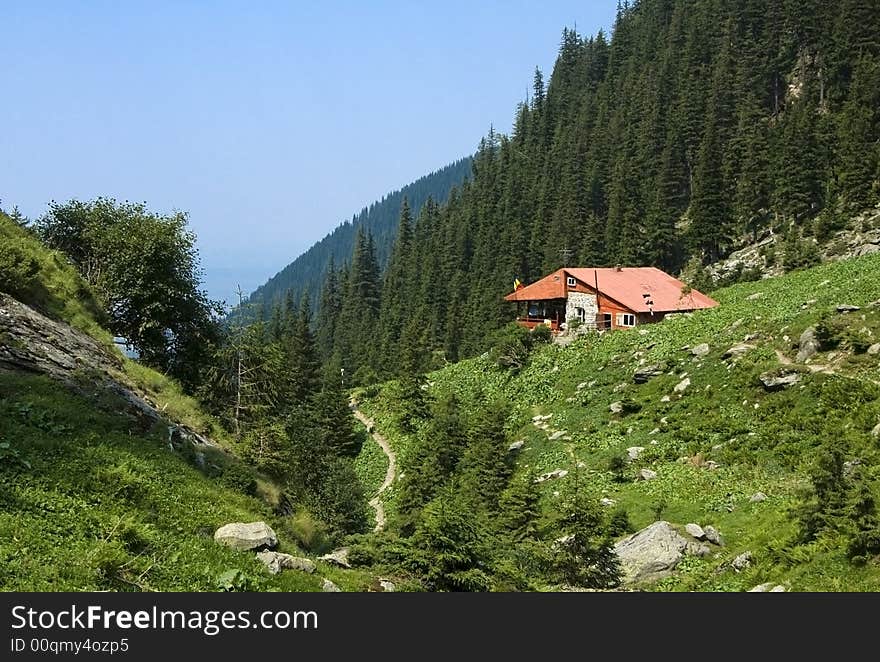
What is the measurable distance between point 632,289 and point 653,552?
4126 cm

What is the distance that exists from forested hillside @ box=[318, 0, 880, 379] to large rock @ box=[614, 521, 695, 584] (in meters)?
47.7

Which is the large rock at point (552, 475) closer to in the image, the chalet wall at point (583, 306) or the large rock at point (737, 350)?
the large rock at point (737, 350)

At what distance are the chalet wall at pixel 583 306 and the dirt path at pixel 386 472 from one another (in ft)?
67.7

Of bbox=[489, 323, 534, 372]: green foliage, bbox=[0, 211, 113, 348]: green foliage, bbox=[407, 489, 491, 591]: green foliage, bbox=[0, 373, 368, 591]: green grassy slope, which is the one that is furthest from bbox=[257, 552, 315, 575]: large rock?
bbox=[489, 323, 534, 372]: green foliage

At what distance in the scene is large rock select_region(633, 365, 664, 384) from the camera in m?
35.7

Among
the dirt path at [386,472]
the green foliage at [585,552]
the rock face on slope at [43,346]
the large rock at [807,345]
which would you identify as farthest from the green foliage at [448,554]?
the large rock at [807,345]

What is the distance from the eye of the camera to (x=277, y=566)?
10477mm

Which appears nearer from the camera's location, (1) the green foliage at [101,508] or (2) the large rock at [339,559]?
(1) the green foliage at [101,508]

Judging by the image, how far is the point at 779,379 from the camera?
27.0 metres

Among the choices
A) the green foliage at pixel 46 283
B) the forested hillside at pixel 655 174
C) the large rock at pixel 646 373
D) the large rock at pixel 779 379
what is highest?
the forested hillside at pixel 655 174

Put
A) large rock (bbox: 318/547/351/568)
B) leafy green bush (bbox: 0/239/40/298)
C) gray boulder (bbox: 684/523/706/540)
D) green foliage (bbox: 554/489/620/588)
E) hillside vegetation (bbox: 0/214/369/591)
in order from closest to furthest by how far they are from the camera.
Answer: hillside vegetation (bbox: 0/214/369/591), large rock (bbox: 318/547/351/568), green foliage (bbox: 554/489/620/588), gray boulder (bbox: 684/523/706/540), leafy green bush (bbox: 0/239/40/298)

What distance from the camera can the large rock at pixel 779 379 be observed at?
26573 millimetres

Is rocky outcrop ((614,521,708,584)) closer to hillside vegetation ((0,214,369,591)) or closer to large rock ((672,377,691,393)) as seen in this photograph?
hillside vegetation ((0,214,369,591))
